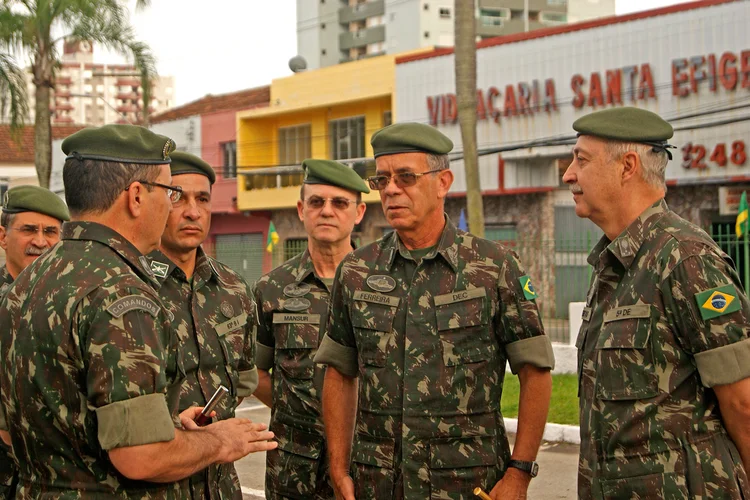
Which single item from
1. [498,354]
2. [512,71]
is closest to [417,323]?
[498,354]

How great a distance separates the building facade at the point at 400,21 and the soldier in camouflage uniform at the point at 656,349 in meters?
61.9

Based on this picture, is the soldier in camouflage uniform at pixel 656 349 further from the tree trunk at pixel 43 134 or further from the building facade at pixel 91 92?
the building facade at pixel 91 92

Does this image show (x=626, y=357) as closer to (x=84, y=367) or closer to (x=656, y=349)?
(x=656, y=349)

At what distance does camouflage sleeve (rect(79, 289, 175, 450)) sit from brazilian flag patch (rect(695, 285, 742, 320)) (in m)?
1.68

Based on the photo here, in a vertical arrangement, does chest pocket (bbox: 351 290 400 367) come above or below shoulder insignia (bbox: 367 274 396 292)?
below

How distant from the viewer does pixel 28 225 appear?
5.40m

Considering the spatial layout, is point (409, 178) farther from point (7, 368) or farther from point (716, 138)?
point (716, 138)

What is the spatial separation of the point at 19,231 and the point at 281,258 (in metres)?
15.6

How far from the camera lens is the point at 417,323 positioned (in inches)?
142

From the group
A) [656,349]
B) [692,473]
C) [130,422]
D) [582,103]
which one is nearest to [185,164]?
[130,422]

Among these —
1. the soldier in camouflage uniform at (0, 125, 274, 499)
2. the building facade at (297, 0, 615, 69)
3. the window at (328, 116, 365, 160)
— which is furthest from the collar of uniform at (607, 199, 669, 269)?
the building facade at (297, 0, 615, 69)

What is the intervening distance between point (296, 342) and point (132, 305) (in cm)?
205

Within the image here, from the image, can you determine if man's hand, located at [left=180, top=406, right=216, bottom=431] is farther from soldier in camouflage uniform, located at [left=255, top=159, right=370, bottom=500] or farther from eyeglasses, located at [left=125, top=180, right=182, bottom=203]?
soldier in camouflage uniform, located at [left=255, top=159, right=370, bottom=500]

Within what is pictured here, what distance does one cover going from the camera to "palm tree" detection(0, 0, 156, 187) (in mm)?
16812
